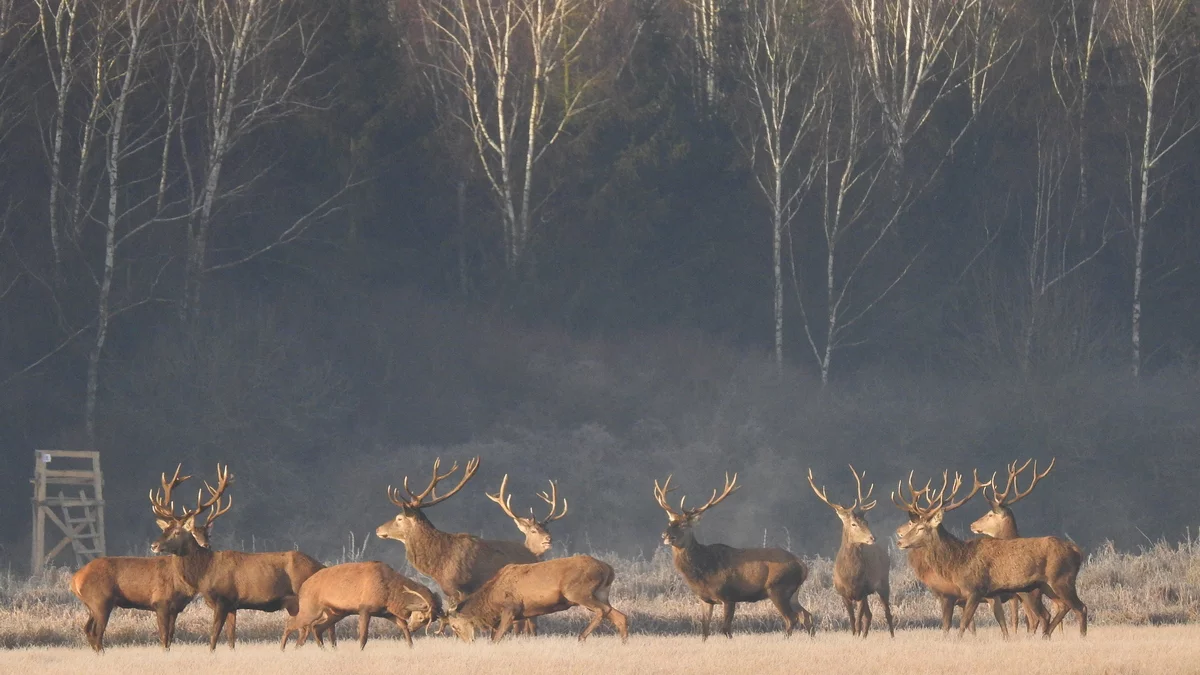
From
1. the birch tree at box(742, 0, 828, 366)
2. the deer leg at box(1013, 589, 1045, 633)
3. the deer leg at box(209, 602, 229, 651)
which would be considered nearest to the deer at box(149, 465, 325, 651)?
the deer leg at box(209, 602, 229, 651)

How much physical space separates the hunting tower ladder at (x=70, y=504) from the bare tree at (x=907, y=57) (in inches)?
690

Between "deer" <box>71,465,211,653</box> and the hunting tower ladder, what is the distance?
10624 millimetres

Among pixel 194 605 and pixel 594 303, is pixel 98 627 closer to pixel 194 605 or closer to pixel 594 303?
pixel 194 605

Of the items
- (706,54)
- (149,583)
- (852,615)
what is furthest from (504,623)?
(706,54)

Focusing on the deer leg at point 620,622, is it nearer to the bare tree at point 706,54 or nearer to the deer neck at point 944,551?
the deer neck at point 944,551

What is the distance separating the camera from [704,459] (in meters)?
34.0

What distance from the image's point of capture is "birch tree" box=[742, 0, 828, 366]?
1401 inches

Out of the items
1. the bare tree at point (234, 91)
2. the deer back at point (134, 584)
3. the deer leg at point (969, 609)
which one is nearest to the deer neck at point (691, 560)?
the deer leg at point (969, 609)

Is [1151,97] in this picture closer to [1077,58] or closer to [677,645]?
[1077,58]

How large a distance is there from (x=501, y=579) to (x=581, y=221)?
21920 mm

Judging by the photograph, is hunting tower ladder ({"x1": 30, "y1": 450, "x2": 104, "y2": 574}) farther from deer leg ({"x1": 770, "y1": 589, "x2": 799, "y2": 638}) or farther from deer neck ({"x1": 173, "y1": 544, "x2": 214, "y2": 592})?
deer leg ({"x1": 770, "y1": 589, "x2": 799, "y2": 638})

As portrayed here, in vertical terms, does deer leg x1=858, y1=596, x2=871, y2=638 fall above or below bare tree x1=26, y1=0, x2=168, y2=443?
below

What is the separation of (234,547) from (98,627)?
1501 cm

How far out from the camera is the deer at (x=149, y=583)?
47.4ft
